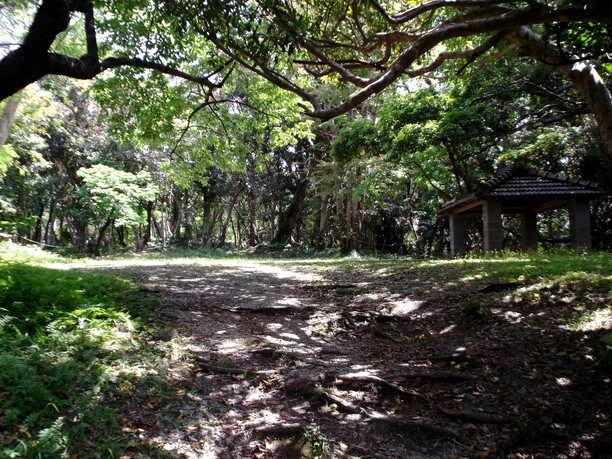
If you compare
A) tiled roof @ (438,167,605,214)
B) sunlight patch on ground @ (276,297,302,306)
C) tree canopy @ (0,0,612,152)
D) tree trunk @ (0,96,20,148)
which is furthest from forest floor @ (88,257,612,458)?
tree trunk @ (0,96,20,148)

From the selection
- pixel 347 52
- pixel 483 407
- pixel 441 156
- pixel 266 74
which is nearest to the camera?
pixel 483 407

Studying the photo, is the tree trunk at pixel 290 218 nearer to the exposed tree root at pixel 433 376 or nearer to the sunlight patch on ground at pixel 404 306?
the sunlight patch on ground at pixel 404 306

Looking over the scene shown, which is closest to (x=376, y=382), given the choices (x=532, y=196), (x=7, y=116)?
(x=532, y=196)

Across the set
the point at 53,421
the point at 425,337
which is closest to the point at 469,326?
the point at 425,337

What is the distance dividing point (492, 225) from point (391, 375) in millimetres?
11105

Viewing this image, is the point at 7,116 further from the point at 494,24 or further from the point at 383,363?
the point at 494,24

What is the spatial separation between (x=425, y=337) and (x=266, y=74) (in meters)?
4.75

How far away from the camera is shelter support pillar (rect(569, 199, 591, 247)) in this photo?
551 inches

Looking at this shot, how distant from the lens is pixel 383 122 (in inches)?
580

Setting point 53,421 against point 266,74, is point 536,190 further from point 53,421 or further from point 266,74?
point 53,421

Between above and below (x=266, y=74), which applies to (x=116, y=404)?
below

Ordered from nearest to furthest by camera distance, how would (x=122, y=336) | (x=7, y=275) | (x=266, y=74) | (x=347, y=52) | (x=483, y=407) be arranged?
(x=483, y=407) → (x=122, y=336) → (x=7, y=275) → (x=266, y=74) → (x=347, y=52)

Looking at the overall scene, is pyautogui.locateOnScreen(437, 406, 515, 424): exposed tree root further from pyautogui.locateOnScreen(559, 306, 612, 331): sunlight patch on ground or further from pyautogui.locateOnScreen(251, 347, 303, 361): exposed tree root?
pyautogui.locateOnScreen(559, 306, 612, 331): sunlight patch on ground

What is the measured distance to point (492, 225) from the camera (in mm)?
14320
